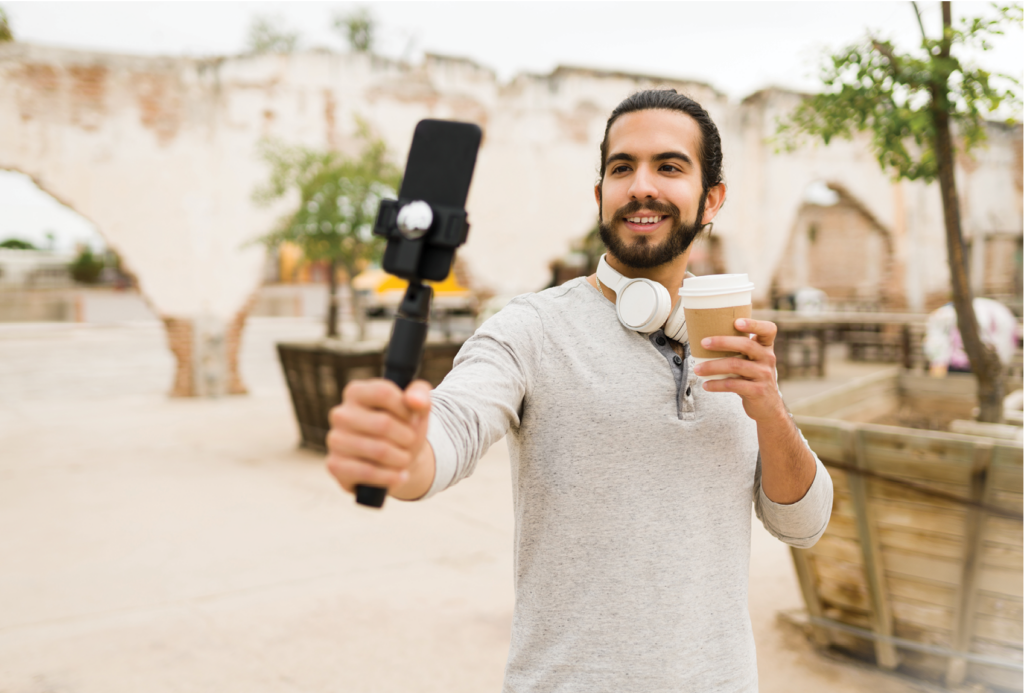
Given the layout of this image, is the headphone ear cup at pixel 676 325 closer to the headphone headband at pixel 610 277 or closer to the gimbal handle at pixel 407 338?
the headphone headband at pixel 610 277

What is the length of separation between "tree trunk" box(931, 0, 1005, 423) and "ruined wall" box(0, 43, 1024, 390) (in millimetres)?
3488

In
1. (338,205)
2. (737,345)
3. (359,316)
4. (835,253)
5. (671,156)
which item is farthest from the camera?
(835,253)

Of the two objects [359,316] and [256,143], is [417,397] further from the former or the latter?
[256,143]

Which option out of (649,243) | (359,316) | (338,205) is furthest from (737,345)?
(359,316)

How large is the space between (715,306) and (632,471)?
0.31 meters

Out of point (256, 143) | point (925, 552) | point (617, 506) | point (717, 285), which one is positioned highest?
point (256, 143)

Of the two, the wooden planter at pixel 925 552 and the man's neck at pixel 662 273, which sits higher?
the man's neck at pixel 662 273

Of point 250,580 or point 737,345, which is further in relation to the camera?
point 250,580

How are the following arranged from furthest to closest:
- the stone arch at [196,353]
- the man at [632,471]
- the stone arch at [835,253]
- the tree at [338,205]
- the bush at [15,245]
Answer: the bush at [15,245], the stone arch at [835,253], the stone arch at [196,353], the tree at [338,205], the man at [632,471]

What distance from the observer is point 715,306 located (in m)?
1.07

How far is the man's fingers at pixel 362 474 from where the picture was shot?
75cm

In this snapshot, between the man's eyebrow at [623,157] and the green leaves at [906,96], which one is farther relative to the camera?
the green leaves at [906,96]

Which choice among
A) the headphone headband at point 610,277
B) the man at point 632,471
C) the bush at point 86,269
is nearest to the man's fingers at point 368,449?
the man at point 632,471

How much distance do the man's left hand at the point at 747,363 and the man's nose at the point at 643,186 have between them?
326 millimetres
